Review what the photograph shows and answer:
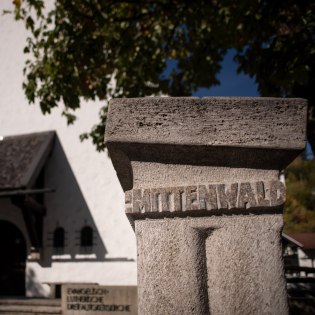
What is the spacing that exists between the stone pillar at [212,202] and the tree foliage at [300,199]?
10.1 feet

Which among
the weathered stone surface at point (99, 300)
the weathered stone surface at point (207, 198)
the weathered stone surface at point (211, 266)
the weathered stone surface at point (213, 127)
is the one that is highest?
the weathered stone surface at point (213, 127)

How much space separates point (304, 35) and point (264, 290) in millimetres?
4134

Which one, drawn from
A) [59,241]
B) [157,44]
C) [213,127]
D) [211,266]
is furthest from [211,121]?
[59,241]

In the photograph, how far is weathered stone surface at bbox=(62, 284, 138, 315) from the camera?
20.4 ft

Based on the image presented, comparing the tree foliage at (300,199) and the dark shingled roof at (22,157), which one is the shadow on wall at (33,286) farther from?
the tree foliage at (300,199)

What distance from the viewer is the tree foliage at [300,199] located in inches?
193

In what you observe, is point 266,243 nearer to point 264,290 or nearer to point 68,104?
point 264,290

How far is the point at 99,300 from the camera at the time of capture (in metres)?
6.37

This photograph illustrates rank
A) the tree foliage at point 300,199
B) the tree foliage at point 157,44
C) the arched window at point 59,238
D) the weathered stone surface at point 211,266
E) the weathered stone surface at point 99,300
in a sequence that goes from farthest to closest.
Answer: the arched window at point 59,238, the weathered stone surface at point 99,300, the tree foliage at point 300,199, the tree foliage at point 157,44, the weathered stone surface at point 211,266

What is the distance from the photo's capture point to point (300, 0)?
4.26 meters

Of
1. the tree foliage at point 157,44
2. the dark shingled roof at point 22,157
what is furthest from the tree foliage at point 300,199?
the dark shingled roof at point 22,157

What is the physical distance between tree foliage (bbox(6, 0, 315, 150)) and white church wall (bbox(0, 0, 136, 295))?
3747 millimetres

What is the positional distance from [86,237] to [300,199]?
6.47 metres

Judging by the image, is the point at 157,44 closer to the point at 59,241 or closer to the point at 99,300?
the point at 99,300
